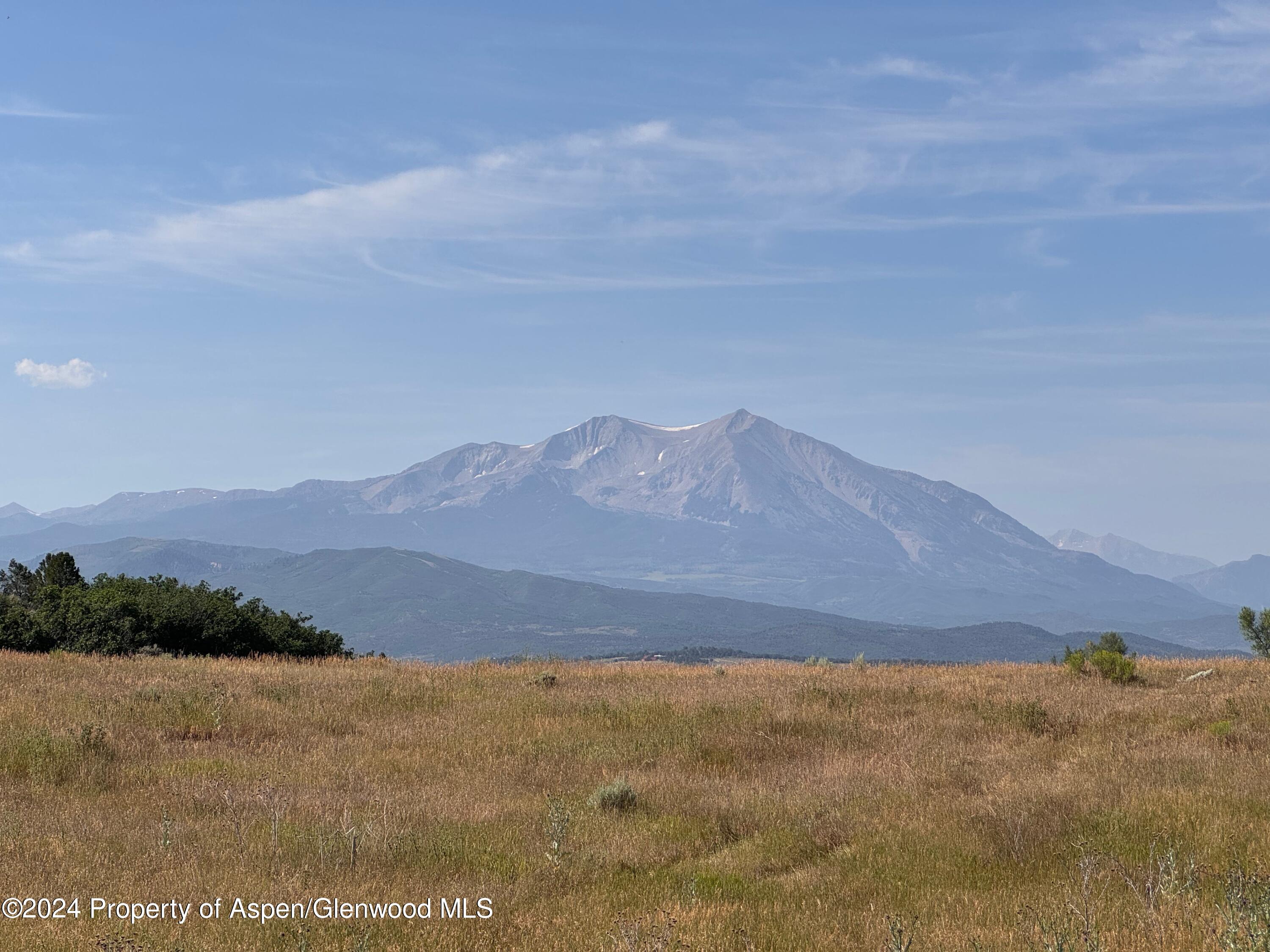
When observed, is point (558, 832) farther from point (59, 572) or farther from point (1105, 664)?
point (59, 572)

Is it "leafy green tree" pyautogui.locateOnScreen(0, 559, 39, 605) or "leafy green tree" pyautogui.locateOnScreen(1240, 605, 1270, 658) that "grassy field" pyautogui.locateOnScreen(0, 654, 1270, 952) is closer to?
"leafy green tree" pyautogui.locateOnScreen(1240, 605, 1270, 658)

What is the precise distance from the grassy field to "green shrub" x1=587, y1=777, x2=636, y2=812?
24mm

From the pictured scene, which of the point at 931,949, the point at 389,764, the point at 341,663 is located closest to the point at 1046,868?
the point at 931,949

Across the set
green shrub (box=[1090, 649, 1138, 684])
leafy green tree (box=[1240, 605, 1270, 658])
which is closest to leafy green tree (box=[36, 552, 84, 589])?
green shrub (box=[1090, 649, 1138, 684])

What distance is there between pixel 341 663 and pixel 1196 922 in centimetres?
2108

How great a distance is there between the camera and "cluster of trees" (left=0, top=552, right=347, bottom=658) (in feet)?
104

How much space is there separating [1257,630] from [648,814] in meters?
39.2

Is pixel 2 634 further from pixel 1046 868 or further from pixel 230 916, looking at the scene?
pixel 1046 868

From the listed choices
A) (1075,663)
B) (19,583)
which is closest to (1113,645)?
(1075,663)

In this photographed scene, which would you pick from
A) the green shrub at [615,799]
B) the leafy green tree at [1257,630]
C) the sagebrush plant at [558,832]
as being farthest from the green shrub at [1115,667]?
the leafy green tree at [1257,630]

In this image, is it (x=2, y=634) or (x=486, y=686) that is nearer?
(x=486, y=686)

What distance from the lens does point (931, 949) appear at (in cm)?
767

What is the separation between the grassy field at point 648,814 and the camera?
8055mm

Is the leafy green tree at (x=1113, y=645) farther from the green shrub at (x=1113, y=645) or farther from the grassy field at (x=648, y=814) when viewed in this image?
the grassy field at (x=648, y=814)
